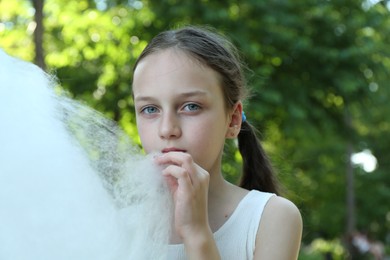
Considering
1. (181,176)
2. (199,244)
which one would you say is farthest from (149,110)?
(199,244)

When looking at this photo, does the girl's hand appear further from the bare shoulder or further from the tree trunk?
the tree trunk

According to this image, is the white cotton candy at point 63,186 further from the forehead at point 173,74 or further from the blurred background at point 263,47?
the blurred background at point 263,47

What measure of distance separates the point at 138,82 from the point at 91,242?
25.9 inches

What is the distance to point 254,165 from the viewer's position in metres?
2.40

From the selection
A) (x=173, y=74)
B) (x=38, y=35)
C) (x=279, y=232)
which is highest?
(x=173, y=74)

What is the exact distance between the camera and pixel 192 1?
8.91m

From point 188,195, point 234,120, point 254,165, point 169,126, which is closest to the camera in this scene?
point 188,195

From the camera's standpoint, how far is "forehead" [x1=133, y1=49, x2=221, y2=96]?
1699 mm

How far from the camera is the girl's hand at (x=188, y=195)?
1518 millimetres

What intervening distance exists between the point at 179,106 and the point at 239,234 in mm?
410

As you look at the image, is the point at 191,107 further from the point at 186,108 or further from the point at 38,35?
the point at 38,35

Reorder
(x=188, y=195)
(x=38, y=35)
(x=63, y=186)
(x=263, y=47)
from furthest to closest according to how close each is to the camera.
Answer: (x=263, y=47), (x=38, y=35), (x=188, y=195), (x=63, y=186)

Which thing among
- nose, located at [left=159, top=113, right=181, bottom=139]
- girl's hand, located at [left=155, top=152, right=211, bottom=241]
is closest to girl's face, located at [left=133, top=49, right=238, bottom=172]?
nose, located at [left=159, top=113, right=181, bottom=139]

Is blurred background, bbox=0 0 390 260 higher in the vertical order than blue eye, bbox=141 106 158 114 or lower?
lower
